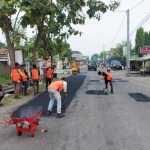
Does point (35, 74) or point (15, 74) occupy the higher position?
point (15, 74)

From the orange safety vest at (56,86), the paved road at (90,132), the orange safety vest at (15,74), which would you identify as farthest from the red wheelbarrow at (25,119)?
the orange safety vest at (15,74)

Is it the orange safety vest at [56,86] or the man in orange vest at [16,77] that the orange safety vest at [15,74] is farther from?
the orange safety vest at [56,86]

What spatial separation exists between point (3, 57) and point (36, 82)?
17662 millimetres

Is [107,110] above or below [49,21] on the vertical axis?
below

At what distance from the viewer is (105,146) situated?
636cm

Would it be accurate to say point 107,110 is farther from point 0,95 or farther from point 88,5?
point 88,5

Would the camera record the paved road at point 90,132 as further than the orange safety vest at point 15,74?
No

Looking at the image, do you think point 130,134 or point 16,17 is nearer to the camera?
point 130,134

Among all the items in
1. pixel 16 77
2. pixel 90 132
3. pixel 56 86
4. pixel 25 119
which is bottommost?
pixel 90 132

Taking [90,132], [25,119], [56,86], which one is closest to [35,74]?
[56,86]

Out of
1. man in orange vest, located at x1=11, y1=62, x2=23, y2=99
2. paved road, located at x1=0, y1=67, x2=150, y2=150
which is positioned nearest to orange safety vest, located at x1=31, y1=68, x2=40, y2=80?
man in orange vest, located at x1=11, y1=62, x2=23, y2=99

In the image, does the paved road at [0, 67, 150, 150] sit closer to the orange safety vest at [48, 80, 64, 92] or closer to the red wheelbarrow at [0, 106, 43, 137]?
the red wheelbarrow at [0, 106, 43, 137]

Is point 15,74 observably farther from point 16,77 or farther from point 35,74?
→ point 35,74

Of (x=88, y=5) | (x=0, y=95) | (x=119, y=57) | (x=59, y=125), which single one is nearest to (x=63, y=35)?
(x=88, y=5)
